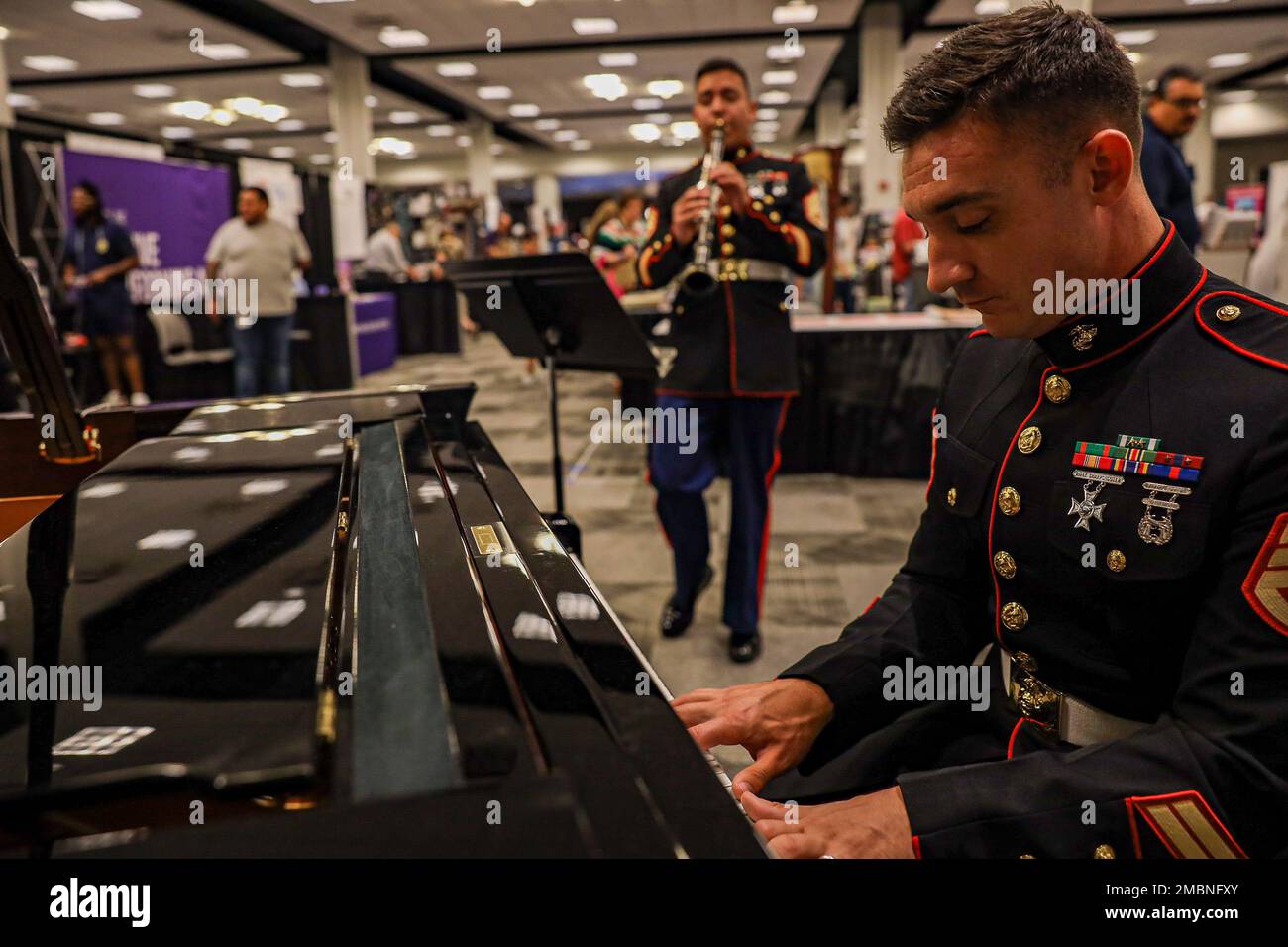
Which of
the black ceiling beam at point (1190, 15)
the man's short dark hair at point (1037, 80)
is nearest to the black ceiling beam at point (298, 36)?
the black ceiling beam at point (1190, 15)

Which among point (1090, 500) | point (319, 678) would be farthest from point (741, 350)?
point (319, 678)

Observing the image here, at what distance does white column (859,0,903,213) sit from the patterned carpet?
619 cm

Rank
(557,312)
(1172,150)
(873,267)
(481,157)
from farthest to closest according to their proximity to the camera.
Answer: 1. (481,157)
2. (873,267)
3. (1172,150)
4. (557,312)

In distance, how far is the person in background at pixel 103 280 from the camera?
644 centimetres

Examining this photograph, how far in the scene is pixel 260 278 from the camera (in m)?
6.25

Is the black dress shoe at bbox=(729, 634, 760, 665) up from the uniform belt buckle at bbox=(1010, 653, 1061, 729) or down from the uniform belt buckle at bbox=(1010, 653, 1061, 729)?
down

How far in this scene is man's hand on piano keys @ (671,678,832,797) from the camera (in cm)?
97

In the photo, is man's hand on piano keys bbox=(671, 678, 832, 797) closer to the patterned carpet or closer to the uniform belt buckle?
the uniform belt buckle

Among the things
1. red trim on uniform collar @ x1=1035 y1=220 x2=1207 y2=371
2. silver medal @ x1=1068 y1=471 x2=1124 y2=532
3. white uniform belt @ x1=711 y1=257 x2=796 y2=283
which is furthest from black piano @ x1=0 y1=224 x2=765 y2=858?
white uniform belt @ x1=711 y1=257 x2=796 y2=283

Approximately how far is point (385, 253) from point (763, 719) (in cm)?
1174

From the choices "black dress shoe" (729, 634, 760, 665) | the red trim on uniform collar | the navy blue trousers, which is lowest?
"black dress shoe" (729, 634, 760, 665)

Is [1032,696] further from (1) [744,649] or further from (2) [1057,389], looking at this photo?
(1) [744,649]

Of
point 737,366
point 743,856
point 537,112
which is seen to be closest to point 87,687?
point 743,856
